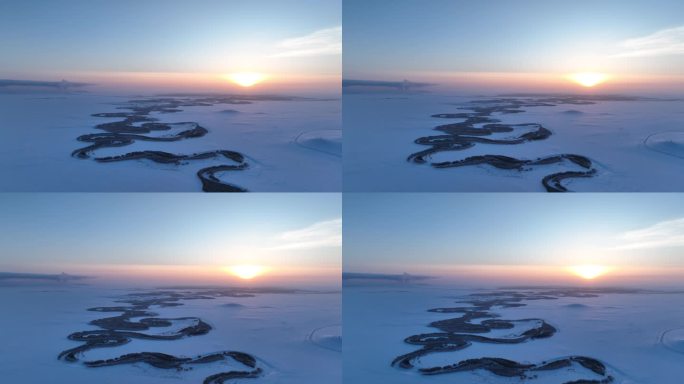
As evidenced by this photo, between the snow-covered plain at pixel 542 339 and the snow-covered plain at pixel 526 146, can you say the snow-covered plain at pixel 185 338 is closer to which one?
the snow-covered plain at pixel 542 339

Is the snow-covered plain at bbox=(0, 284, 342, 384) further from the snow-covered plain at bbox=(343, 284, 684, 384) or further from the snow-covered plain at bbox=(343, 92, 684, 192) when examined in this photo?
the snow-covered plain at bbox=(343, 92, 684, 192)

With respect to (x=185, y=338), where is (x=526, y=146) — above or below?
above

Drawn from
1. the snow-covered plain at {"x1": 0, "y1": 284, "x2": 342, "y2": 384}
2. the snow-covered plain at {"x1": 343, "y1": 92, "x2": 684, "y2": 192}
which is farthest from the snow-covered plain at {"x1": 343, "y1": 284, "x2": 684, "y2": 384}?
the snow-covered plain at {"x1": 343, "y1": 92, "x2": 684, "y2": 192}

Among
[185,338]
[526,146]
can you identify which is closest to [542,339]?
[526,146]

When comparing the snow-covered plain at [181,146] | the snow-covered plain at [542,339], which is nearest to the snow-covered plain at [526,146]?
the snow-covered plain at [181,146]

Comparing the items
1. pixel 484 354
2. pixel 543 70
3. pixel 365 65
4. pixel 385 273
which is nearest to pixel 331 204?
pixel 385 273

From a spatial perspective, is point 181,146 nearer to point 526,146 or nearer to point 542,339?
point 526,146
